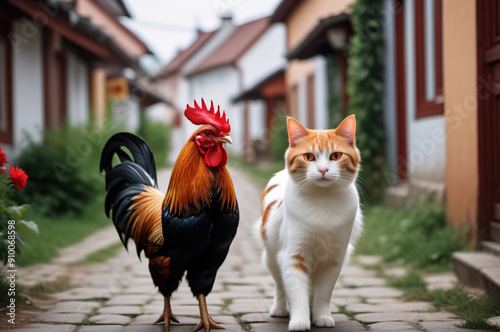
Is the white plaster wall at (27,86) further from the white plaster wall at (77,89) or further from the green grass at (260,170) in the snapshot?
the green grass at (260,170)

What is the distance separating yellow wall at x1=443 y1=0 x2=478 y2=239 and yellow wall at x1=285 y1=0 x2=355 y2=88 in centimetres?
618

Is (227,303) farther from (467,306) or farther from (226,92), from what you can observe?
(226,92)

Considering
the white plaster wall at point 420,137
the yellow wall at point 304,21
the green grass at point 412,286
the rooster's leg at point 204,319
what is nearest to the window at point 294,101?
the yellow wall at point 304,21

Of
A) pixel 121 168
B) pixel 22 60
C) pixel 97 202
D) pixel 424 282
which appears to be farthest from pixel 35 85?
pixel 424 282

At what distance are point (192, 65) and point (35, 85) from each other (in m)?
32.3

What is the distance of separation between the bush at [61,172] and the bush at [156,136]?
58.5 feet

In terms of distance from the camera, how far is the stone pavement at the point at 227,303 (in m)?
3.99

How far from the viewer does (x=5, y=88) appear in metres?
9.20

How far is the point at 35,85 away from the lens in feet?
33.7

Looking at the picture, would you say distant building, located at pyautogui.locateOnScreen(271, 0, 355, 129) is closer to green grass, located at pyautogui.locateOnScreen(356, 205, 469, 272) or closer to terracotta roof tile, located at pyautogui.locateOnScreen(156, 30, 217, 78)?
green grass, located at pyautogui.locateOnScreen(356, 205, 469, 272)

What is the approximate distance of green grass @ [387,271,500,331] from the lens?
12.6 feet

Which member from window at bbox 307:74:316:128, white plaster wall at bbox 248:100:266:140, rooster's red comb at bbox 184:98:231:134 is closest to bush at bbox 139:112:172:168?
white plaster wall at bbox 248:100:266:140

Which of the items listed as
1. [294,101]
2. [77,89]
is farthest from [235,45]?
[77,89]

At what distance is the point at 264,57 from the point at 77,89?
18.7 m
